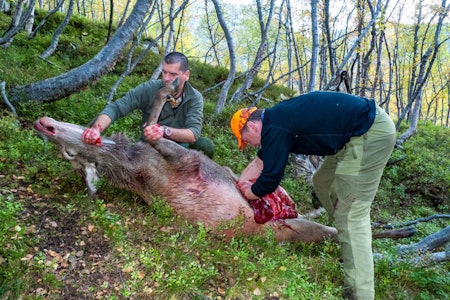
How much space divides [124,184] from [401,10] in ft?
49.4

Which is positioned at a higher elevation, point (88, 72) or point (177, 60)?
point (177, 60)

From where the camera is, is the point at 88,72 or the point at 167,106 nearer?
the point at 167,106

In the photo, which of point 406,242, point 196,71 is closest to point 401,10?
point 196,71

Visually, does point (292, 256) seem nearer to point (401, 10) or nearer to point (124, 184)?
point (124, 184)

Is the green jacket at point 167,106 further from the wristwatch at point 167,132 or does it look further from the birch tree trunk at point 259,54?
the birch tree trunk at point 259,54

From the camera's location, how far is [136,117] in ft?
22.4

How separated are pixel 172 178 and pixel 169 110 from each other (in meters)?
1.08

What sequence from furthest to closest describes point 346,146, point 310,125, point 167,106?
1. point 167,106
2. point 346,146
3. point 310,125

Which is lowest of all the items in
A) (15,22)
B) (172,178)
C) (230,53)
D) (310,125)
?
(172,178)

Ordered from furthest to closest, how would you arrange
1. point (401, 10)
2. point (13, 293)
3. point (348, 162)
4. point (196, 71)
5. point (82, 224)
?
point (401, 10), point (196, 71), point (82, 224), point (348, 162), point (13, 293)

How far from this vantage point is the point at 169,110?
477 centimetres

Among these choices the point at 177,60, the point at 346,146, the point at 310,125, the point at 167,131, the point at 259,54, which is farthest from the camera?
the point at 259,54

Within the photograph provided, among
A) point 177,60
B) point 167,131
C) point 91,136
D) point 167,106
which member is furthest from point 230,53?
point 91,136

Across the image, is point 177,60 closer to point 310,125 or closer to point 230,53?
point 310,125
